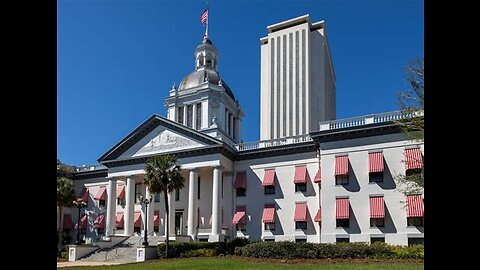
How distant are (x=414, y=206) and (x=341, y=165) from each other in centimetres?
632

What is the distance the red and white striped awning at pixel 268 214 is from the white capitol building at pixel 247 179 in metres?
0.09

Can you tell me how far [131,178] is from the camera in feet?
146

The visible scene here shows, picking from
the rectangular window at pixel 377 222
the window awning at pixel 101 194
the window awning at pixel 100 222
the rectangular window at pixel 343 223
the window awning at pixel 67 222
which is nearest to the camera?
the rectangular window at pixel 377 222

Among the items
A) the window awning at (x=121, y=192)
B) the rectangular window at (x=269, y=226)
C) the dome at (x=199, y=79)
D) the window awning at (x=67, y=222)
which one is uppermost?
the dome at (x=199, y=79)

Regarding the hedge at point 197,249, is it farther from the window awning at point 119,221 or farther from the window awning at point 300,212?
the window awning at point 119,221

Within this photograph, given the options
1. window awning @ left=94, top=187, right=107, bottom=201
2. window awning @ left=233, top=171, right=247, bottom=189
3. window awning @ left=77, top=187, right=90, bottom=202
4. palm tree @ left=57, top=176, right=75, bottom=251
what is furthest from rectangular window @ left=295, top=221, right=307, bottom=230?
window awning @ left=77, top=187, right=90, bottom=202

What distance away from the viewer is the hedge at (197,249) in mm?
35219

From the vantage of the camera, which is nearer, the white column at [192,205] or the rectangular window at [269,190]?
the white column at [192,205]

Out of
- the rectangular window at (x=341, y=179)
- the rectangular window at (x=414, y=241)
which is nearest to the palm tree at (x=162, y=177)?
the rectangular window at (x=341, y=179)

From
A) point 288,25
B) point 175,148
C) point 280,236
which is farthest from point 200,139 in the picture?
point 288,25

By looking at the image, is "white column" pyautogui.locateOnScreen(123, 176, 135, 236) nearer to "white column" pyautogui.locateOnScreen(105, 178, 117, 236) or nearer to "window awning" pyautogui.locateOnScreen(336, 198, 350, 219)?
"white column" pyautogui.locateOnScreen(105, 178, 117, 236)

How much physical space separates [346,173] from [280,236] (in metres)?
8.47
